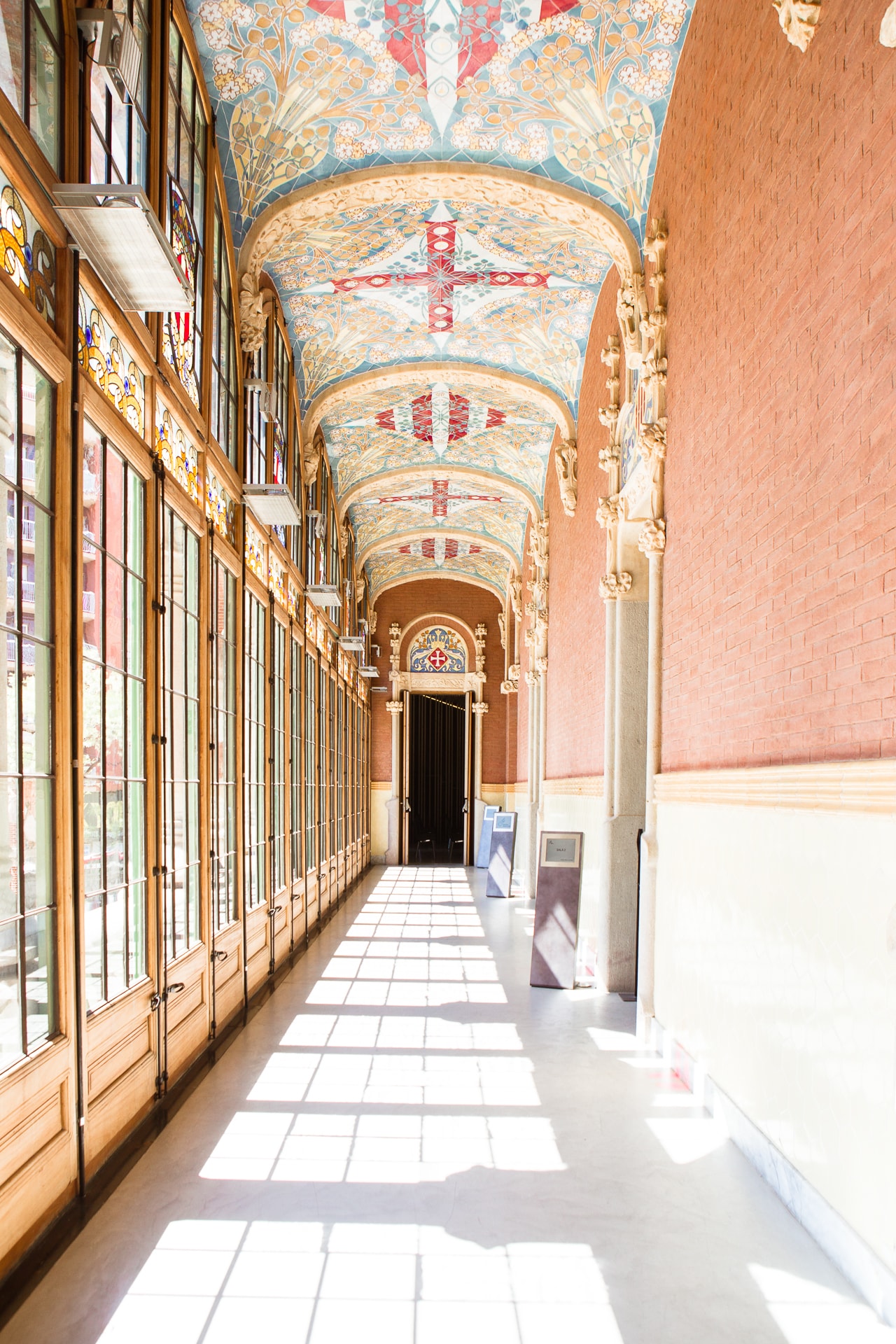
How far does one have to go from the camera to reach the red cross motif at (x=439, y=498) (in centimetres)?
1477

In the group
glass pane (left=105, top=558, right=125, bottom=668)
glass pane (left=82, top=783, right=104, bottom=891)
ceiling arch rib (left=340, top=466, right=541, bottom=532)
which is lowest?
glass pane (left=82, top=783, right=104, bottom=891)

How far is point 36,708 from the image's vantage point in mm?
3123

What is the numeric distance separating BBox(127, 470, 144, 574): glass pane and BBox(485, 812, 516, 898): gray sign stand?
10.2 meters

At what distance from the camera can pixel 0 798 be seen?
2.84 metres

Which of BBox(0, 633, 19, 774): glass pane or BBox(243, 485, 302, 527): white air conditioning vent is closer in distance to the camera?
BBox(0, 633, 19, 774): glass pane

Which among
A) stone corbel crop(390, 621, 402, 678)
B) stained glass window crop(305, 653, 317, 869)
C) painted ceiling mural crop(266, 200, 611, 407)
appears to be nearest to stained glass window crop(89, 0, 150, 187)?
painted ceiling mural crop(266, 200, 611, 407)

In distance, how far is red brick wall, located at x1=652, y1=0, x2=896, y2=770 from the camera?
2.95m

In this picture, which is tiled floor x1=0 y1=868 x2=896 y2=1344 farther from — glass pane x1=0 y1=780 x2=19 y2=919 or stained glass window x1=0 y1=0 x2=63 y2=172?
stained glass window x1=0 y1=0 x2=63 y2=172

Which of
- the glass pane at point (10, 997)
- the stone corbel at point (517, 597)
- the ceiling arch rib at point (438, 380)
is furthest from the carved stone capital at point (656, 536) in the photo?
the stone corbel at point (517, 597)

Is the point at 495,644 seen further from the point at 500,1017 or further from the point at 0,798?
the point at 0,798

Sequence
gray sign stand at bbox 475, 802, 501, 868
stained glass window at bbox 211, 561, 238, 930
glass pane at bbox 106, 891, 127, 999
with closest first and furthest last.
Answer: glass pane at bbox 106, 891, 127, 999
stained glass window at bbox 211, 561, 238, 930
gray sign stand at bbox 475, 802, 501, 868

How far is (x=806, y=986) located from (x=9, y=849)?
2525mm

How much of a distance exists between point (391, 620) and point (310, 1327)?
59.5 feet

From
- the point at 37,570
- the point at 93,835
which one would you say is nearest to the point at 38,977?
the point at 93,835
